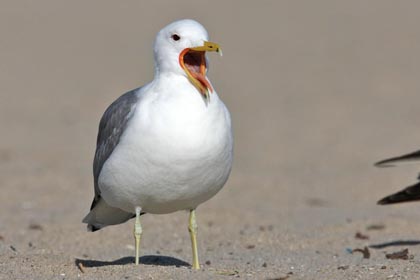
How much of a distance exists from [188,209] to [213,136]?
0.78 metres

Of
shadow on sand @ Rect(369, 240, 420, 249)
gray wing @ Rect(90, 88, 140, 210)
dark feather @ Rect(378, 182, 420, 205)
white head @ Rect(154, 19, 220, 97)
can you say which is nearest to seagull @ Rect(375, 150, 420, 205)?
dark feather @ Rect(378, 182, 420, 205)

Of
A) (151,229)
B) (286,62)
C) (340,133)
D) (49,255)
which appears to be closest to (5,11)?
(286,62)

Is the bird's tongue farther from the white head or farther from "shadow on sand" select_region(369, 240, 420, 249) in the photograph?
"shadow on sand" select_region(369, 240, 420, 249)

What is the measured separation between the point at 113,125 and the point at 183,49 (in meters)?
0.69

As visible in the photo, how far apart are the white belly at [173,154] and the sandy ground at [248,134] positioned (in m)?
0.48

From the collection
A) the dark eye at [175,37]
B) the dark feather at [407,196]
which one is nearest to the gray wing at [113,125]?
the dark eye at [175,37]

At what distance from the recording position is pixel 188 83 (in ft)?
21.2

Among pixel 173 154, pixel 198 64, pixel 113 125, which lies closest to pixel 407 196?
pixel 198 64

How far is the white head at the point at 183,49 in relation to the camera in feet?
21.1

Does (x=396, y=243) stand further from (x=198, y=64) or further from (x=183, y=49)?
(x=183, y=49)

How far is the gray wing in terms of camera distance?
21.7 ft

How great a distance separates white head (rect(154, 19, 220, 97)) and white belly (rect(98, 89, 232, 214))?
18 centimetres

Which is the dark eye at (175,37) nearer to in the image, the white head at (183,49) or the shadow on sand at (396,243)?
the white head at (183,49)

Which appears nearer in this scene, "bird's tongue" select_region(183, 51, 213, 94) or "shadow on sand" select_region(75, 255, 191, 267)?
"bird's tongue" select_region(183, 51, 213, 94)
